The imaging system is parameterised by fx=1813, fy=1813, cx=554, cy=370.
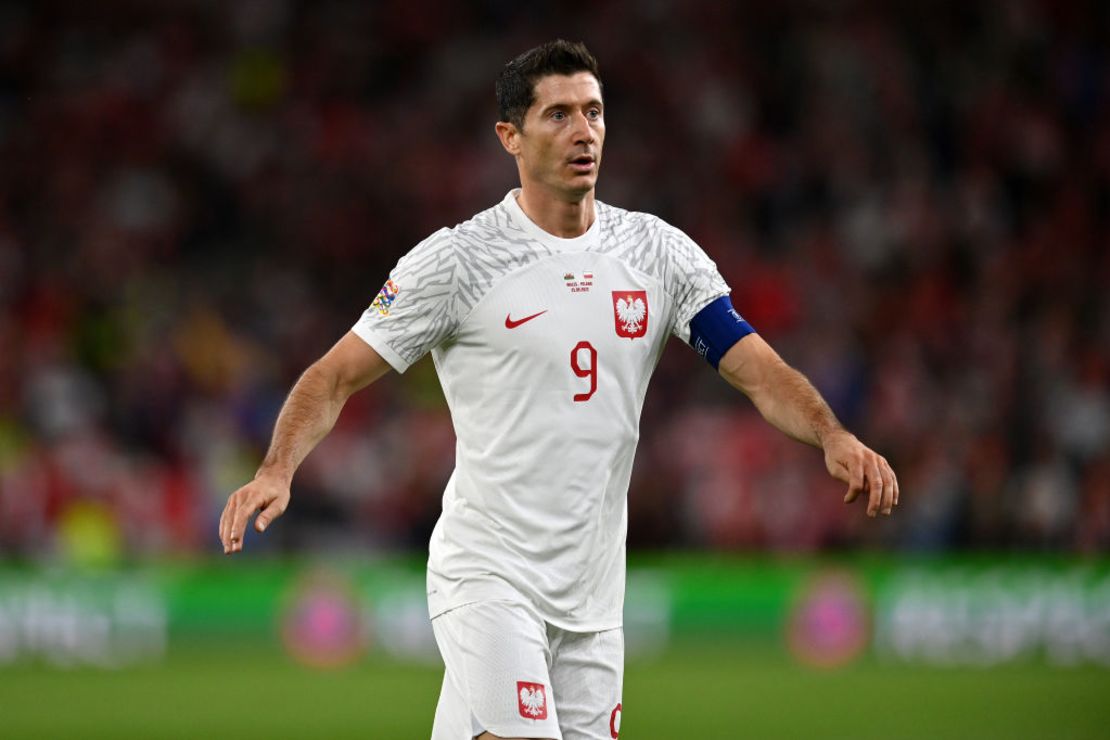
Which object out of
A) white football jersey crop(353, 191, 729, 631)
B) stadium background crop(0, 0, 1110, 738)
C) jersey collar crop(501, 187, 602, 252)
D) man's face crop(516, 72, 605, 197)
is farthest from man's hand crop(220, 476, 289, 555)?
stadium background crop(0, 0, 1110, 738)

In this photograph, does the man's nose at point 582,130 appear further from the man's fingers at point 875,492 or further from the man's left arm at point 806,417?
the man's fingers at point 875,492

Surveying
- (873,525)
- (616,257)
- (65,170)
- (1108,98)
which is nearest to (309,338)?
(65,170)

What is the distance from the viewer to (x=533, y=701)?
16.9 ft

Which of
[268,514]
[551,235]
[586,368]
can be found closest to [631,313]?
[586,368]

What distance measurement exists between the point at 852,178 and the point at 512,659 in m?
12.2

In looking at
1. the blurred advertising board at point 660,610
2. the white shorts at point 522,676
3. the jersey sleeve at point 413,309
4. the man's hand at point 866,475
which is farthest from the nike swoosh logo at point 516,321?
the blurred advertising board at point 660,610

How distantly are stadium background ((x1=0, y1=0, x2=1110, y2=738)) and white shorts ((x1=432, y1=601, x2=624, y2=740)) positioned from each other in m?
5.50

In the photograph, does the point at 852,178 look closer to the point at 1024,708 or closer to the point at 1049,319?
the point at 1049,319

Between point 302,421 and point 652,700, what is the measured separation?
23.6 feet

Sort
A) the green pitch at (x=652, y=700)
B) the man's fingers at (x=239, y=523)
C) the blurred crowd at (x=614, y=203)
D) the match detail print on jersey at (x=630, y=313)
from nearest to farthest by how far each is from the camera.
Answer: the man's fingers at (x=239, y=523) → the match detail print on jersey at (x=630, y=313) → the green pitch at (x=652, y=700) → the blurred crowd at (x=614, y=203)

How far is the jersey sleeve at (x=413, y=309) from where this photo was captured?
5.31m

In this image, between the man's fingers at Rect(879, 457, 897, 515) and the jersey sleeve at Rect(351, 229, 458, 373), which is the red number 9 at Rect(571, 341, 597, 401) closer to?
the jersey sleeve at Rect(351, 229, 458, 373)

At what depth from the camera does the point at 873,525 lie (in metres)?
14.2

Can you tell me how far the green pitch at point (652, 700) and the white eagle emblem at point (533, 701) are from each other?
5.60 meters
